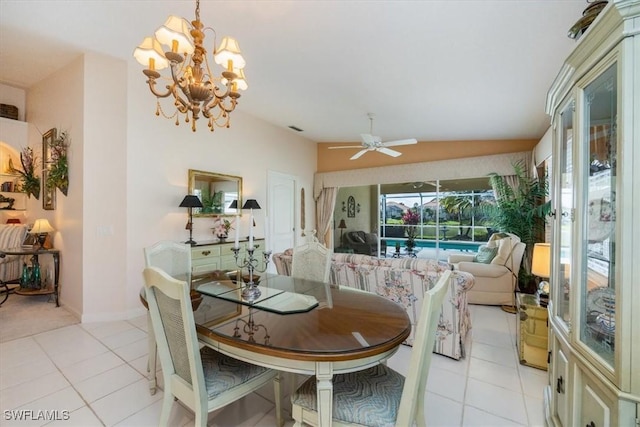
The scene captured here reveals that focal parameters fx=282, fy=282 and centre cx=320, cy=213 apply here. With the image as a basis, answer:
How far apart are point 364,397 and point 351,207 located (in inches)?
232

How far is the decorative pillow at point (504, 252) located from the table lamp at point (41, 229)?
6220 mm

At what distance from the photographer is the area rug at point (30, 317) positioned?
120 inches

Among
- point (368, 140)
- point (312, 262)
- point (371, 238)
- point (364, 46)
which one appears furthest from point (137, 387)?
point (371, 238)

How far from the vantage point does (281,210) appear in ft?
19.7

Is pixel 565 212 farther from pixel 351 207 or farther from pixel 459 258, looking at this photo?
pixel 351 207

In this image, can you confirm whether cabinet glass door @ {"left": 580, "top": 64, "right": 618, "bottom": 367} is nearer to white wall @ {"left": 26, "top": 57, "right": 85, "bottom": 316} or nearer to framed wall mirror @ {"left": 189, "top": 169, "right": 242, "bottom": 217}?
framed wall mirror @ {"left": 189, "top": 169, "right": 242, "bottom": 217}

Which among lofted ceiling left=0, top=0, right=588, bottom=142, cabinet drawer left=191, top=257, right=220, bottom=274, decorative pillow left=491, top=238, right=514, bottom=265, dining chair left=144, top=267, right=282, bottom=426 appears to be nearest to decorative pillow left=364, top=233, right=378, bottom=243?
decorative pillow left=491, top=238, right=514, bottom=265

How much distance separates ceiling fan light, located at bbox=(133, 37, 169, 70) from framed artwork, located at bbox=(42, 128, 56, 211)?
117 inches

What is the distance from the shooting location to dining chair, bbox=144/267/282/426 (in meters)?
1.34

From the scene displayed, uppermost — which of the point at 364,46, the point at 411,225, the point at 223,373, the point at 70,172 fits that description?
the point at 364,46

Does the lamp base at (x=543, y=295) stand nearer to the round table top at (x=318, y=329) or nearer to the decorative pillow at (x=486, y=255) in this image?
the round table top at (x=318, y=329)

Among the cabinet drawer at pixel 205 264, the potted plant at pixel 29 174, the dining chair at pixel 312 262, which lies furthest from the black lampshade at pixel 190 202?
the potted plant at pixel 29 174

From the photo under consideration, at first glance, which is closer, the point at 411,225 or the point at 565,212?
the point at 565,212

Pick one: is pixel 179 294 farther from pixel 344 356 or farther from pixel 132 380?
pixel 132 380
